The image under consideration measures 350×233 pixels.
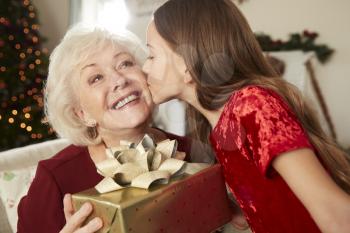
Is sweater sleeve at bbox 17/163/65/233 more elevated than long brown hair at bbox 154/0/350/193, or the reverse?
long brown hair at bbox 154/0/350/193

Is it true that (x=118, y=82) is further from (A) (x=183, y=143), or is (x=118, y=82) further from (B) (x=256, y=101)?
(B) (x=256, y=101)

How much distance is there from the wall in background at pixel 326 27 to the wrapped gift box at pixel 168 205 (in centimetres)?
342

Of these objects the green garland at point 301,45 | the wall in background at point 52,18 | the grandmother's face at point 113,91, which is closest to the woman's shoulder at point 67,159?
the grandmother's face at point 113,91

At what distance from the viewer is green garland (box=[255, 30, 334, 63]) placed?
3.91 m

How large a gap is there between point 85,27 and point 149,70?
1.13 feet

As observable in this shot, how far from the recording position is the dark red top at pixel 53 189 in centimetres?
125

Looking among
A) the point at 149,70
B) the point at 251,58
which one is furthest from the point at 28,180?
the point at 251,58

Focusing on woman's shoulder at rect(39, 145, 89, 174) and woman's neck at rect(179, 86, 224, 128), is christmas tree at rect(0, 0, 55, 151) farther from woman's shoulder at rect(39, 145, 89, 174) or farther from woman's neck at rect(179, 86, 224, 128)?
woman's neck at rect(179, 86, 224, 128)

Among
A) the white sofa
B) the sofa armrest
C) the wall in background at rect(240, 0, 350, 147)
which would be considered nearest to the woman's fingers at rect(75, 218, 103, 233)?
the white sofa

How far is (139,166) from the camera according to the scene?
35.7 inches

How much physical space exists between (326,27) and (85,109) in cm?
334

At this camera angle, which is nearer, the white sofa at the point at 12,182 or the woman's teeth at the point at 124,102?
the woman's teeth at the point at 124,102

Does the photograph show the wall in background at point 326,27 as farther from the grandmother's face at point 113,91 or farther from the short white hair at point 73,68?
the grandmother's face at point 113,91

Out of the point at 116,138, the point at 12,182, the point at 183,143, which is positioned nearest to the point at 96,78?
the point at 116,138
